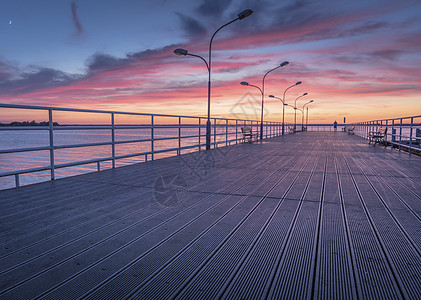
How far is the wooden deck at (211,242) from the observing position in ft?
5.21

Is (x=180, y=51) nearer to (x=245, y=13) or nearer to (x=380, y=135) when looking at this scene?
(x=245, y=13)

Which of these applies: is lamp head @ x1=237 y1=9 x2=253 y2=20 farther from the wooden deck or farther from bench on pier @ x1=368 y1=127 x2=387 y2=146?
the wooden deck

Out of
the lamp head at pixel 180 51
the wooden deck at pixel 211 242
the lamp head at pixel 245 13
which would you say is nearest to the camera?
the wooden deck at pixel 211 242

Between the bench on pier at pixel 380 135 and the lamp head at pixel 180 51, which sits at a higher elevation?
the lamp head at pixel 180 51

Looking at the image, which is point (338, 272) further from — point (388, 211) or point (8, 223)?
point (8, 223)

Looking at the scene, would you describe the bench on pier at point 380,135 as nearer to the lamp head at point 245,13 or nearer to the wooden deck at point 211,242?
the lamp head at point 245,13

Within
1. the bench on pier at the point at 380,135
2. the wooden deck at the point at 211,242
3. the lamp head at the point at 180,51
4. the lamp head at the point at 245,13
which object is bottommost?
the wooden deck at the point at 211,242

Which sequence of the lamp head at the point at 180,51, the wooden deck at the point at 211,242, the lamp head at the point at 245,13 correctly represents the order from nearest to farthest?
the wooden deck at the point at 211,242 < the lamp head at the point at 245,13 < the lamp head at the point at 180,51

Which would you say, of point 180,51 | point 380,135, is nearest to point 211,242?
point 180,51

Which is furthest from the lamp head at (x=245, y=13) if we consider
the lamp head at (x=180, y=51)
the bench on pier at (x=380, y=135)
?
the bench on pier at (x=380, y=135)

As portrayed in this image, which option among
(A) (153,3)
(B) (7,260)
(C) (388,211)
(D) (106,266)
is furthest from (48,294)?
(A) (153,3)

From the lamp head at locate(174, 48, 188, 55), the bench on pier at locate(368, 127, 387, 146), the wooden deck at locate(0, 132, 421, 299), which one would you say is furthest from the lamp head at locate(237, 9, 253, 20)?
the wooden deck at locate(0, 132, 421, 299)

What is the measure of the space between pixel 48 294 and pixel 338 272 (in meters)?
1.88

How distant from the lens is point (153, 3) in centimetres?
1109
